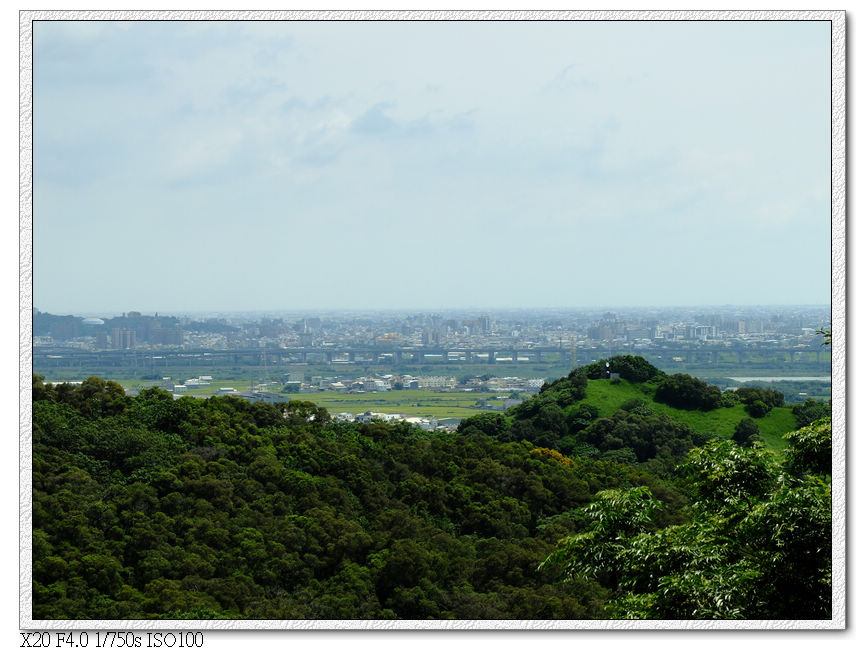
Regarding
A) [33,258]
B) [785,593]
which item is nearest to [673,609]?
[785,593]

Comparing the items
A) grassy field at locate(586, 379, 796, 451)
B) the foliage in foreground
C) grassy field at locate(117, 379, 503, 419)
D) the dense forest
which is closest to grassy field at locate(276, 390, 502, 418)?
grassy field at locate(117, 379, 503, 419)

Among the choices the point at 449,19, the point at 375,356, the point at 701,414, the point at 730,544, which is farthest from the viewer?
the point at 701,414

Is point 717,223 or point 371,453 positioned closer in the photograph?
point 717,223

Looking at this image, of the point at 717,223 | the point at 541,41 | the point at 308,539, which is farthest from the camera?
the point at 717,223

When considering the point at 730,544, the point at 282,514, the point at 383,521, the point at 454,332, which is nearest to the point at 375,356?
the point at 454,332

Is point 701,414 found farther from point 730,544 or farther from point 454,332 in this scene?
point 730,544

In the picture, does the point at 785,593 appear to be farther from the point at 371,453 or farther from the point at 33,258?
the point at 33,258
